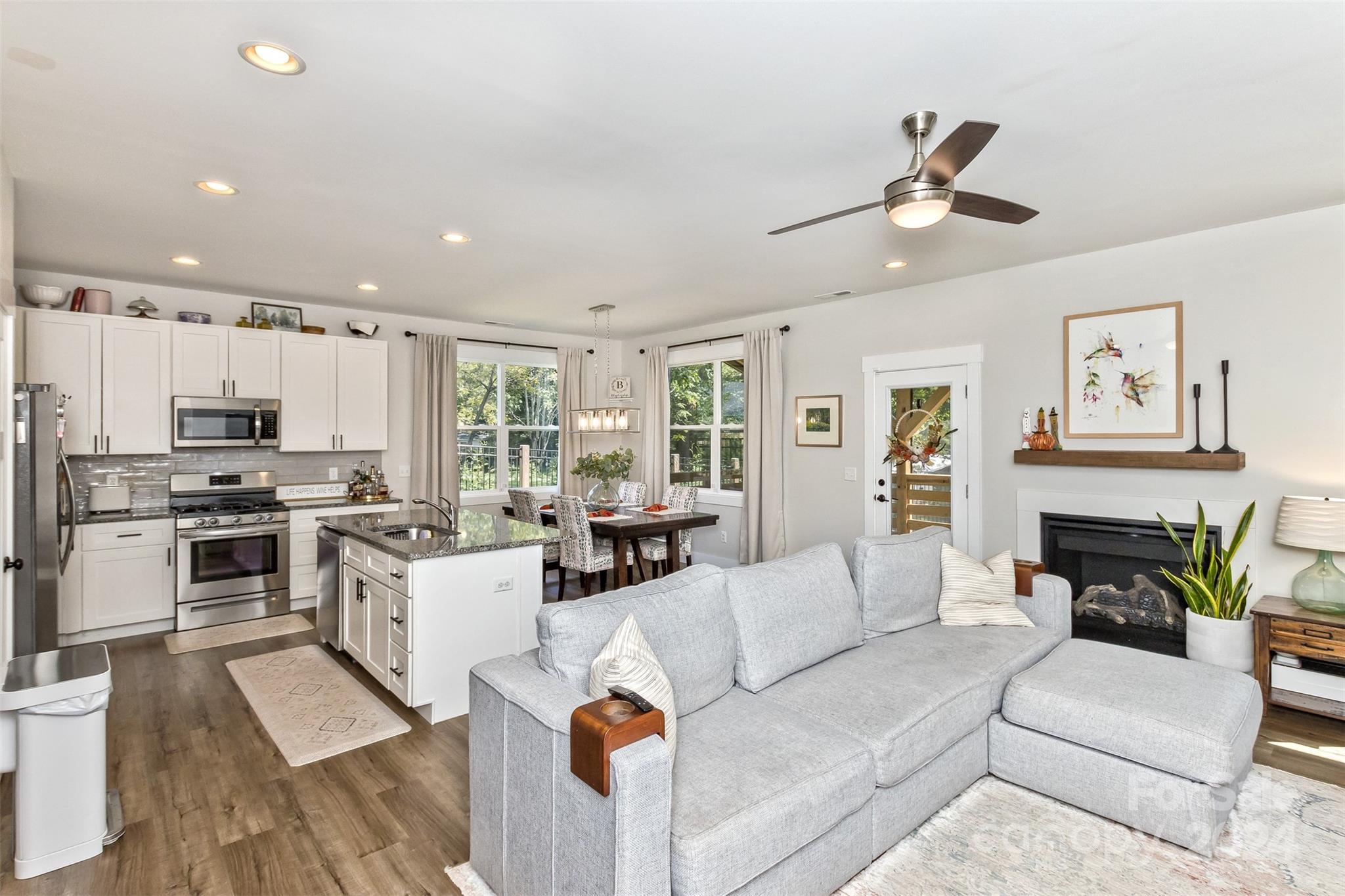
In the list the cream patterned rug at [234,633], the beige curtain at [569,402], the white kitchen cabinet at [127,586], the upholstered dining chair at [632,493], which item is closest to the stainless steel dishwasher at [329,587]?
the cream patterned rug at [234,633]

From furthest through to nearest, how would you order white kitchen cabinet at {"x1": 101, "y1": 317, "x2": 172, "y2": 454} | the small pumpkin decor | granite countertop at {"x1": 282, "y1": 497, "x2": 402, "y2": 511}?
granite countertop at {"x1": 282, "y1": 497, "x2": 402, "y2": 511} < the small pumpkin decor < white kitchen cabinet at {"x1": 101, "y1": 317, "x2": 172, "y2": 454}

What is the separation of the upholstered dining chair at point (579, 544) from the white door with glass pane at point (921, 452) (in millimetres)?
2229

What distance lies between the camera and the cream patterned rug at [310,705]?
3.00 meters

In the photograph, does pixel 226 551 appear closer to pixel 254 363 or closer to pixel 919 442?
pixel 254 363

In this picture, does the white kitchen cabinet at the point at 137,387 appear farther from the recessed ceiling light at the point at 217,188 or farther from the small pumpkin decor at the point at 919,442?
the small pumpkin decor at the point at 919,442

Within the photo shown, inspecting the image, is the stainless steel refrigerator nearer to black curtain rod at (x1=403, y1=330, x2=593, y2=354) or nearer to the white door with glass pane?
black curtain rod at (x1=403, y1=330, x2=593, y2=354)

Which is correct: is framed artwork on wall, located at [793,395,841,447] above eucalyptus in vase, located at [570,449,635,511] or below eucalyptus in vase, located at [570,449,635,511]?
above

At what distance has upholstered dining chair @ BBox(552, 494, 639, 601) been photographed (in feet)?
16.7

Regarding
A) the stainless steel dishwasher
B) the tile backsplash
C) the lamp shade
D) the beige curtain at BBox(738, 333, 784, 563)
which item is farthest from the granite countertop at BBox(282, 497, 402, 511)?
the lamp shade

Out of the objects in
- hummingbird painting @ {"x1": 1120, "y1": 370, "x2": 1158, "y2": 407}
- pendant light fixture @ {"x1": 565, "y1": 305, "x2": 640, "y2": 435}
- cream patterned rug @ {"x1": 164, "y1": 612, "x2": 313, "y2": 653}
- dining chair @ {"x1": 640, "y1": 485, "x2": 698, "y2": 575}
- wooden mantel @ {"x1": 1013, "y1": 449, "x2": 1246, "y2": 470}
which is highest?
hummingbird painting @ {"x1": 1120, "y1": 370, "x2": 1158, "y2": 407}

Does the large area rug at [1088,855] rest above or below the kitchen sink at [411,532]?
below

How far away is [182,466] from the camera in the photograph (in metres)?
5.15

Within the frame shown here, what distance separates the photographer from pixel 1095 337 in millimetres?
4203

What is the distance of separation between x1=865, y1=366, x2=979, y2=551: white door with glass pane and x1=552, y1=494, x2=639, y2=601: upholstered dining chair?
223 centimetres
